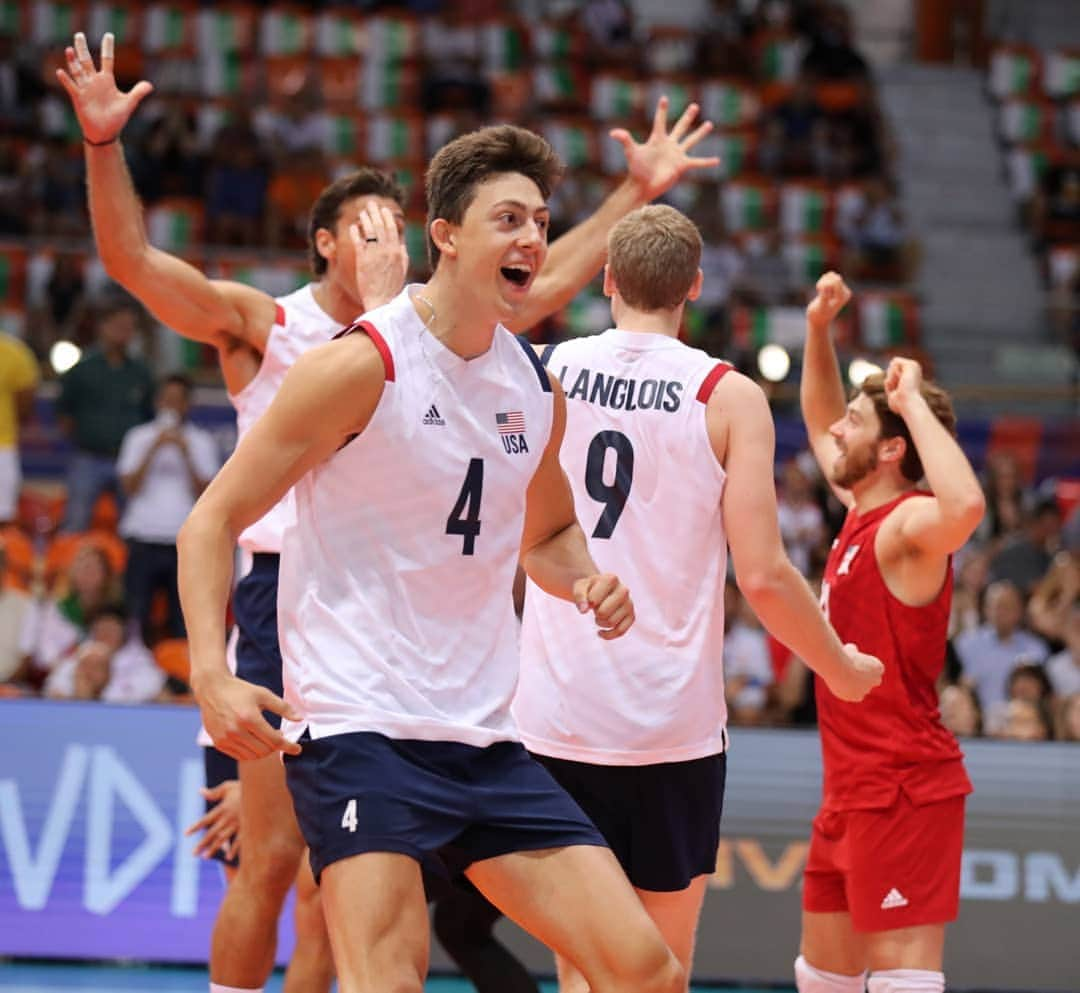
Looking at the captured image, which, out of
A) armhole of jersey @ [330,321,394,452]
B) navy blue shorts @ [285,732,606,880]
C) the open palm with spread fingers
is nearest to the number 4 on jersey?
armhole of jersey @ [330,321,394,452]

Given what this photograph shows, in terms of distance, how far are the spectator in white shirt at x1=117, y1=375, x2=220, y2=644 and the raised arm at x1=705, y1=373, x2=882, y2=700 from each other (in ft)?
21.4

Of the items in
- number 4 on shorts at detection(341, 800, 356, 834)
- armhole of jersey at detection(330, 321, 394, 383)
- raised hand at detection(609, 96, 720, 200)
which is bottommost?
number 4 on shorts at detection(341, 800, 356, 834)

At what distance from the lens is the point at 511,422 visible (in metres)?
4.20

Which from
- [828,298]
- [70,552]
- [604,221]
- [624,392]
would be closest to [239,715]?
[624,392]

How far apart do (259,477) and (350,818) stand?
741 millimetres

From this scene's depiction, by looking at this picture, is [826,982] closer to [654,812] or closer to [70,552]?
[654,812]

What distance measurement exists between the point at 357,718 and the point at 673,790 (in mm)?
1416

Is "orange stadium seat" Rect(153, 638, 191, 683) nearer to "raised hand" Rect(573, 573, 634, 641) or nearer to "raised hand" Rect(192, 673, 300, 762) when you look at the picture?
"raised hand" Rect(573, 573, 634, 641)

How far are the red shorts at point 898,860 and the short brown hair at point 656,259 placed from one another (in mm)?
1665

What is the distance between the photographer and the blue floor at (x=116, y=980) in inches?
303

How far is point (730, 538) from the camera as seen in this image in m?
4.95

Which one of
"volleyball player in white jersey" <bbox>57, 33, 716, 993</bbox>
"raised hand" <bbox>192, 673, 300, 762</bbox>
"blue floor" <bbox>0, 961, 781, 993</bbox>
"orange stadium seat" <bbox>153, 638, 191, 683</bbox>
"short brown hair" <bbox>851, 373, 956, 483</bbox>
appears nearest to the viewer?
"raised hand" <bbox>192, 673, 300, 762</bbox>

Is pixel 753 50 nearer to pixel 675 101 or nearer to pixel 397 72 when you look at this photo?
pixel 675 101

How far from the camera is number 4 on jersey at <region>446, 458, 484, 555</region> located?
4039 mm
